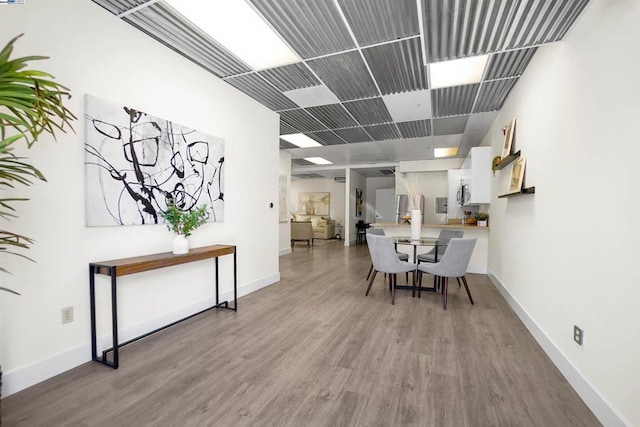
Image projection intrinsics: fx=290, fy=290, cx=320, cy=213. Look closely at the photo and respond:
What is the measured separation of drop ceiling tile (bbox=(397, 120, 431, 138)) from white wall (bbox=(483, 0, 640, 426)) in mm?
2194

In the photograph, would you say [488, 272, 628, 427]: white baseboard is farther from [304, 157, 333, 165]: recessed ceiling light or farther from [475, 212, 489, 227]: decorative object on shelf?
[304, 157, 333, 165]: recessed ceiling light

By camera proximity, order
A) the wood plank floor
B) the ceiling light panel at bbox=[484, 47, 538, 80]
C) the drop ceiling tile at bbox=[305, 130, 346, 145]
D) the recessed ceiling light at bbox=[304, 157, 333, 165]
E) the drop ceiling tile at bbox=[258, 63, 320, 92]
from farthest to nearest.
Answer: the recessed ceiling light at bbox=[304, 157, 333, 165]
the drop ceiling tile at bbox=[305, 130, 346, 145]
the drop ceiling tile at bbox=[258, 63, 320, 92]
the ceiling light panel at bbox=[484, 47, 538, 80]
the wood plank floor

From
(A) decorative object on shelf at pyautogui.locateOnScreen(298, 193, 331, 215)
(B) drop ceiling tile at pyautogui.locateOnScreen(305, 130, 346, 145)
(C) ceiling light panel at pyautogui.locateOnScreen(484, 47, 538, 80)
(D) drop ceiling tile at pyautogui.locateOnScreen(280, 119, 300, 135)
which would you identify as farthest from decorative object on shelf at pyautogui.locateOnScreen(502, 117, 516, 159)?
(A) decorative object on shelf at pyautogui.locateOnScreen(298, 193, 331, 215)

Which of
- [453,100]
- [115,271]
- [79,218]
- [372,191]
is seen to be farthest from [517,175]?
[372,191]

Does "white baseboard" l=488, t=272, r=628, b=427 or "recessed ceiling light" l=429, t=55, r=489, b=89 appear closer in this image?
"white baseboard" l=488, t=272, r=628, b=427

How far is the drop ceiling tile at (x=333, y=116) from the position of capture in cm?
439

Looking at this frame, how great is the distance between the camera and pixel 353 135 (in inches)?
233

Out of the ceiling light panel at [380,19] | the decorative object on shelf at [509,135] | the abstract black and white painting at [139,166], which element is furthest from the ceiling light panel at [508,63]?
the abstract black and white painting at [139,166]

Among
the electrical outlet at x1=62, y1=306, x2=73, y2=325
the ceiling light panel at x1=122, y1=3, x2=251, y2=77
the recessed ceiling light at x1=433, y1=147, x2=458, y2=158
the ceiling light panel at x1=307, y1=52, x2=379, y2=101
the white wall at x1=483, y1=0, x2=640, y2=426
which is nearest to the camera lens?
the white wall at x1=483, y1=0, x2=640, y2=426

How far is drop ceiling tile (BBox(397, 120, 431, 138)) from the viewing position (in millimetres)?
5133

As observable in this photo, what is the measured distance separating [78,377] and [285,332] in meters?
1.55

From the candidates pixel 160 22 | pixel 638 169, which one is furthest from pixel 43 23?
pixel 638 169

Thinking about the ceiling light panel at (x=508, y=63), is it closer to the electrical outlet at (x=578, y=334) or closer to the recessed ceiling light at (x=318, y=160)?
the electrical outlet at (x=578, y=334)

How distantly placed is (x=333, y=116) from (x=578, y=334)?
156 inches
